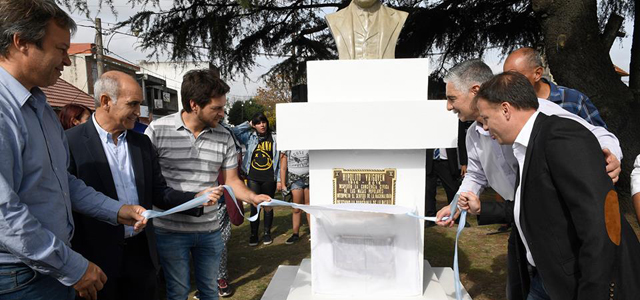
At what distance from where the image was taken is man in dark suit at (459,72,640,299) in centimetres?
135

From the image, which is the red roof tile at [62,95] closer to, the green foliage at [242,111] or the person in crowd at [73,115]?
the person in crowd at [73,115]

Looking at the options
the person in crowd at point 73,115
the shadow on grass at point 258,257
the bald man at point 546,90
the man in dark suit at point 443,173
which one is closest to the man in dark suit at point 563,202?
the bald man at point 546,90

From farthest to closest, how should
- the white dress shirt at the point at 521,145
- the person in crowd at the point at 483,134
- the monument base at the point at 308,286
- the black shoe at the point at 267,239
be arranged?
the black shoe at the point at 267,239, the monument base at the point at 308,286, the person in crowd at the point at 483,134, the white dress shirt at the point at 521,145

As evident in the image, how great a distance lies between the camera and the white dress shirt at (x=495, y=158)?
208cm

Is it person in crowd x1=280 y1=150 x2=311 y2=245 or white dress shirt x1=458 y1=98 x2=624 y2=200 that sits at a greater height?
white dress shirt x1=458 y1=98 x2=624 y2=200

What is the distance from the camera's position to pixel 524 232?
161 centimetres

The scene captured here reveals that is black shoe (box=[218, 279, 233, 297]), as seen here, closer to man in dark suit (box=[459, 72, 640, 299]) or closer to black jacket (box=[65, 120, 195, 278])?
black jacket (box=[65, 120, 195, 278])

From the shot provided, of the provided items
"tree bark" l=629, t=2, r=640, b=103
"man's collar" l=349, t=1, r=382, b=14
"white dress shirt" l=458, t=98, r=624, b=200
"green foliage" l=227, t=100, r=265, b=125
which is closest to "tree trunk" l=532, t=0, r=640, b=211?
"tree bark" l=629, t=2, r=640, b=103

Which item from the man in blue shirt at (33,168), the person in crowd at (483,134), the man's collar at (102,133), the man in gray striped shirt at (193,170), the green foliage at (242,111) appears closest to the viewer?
the man in blue shirt at (33,168)

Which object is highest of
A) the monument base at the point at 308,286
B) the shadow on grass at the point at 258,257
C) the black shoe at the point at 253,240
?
the monument base at the point at 308,286

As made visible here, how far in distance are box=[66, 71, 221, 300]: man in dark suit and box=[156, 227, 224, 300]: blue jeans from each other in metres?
0.20

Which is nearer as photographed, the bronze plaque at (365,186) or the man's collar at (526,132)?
the man's collar at (526,132)

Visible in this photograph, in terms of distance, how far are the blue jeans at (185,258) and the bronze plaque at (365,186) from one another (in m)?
0.86

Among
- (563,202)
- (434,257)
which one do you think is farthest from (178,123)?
(434,257)
